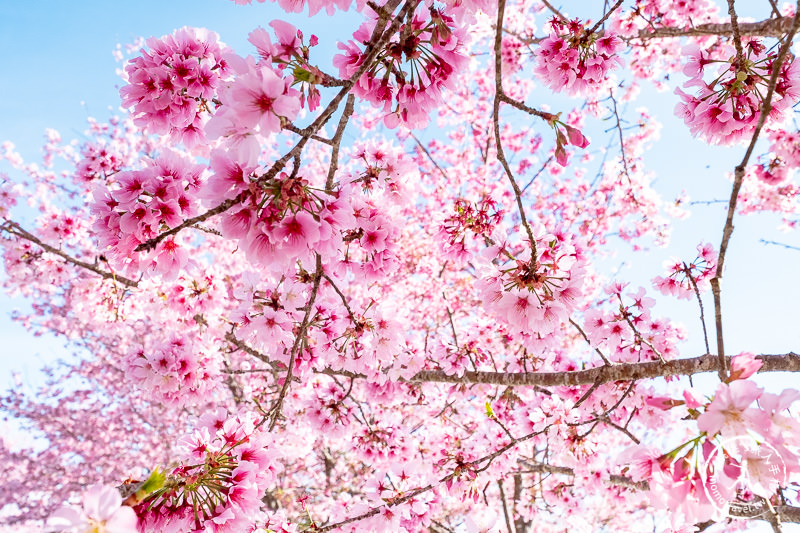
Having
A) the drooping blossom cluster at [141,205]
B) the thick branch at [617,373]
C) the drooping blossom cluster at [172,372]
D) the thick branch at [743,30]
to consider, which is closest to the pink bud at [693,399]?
the thick branch at [617,373]

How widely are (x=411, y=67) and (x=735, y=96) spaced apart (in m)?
1.42

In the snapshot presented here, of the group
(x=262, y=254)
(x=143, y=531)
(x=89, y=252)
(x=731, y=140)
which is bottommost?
(x=143, y=531)

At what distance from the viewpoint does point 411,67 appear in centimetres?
182

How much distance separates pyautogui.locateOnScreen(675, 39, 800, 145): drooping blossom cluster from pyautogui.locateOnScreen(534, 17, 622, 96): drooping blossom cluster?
1.49 feet

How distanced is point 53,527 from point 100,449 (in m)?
13.5

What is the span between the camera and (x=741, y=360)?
1.10m

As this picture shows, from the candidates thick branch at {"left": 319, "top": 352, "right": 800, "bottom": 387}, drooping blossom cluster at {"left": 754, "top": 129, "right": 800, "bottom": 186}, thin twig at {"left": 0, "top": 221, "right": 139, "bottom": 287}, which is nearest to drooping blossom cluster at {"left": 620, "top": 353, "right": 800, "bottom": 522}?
thick branch at {"left": 319, "top": 352, "right": 800, "bottom": 387}

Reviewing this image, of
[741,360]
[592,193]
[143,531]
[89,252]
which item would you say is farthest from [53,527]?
[89,252]

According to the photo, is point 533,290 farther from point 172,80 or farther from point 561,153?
point 172,80

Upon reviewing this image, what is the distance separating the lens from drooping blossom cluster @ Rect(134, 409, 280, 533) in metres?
1.61

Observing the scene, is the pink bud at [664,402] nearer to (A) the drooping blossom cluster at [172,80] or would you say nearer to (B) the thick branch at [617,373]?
(B) the thick branch at [617,373]

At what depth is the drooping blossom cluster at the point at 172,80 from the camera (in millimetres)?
1937

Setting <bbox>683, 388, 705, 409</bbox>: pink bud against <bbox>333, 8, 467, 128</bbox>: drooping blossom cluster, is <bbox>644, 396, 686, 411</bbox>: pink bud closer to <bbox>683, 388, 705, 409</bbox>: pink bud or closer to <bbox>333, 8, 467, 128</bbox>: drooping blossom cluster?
<bbox>683, 388, 705, 409</bbox>: pink bud

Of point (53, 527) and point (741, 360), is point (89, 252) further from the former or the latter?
point (741, 360)
